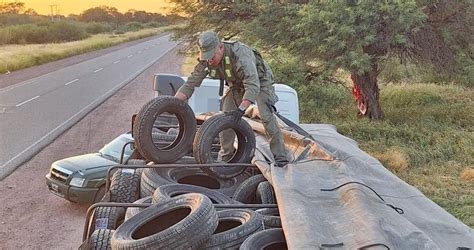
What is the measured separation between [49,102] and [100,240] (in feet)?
57.1

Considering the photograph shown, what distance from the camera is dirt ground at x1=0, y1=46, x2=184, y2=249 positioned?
8.34 m

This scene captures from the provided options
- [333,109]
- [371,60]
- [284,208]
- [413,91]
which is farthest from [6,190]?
[413,91]

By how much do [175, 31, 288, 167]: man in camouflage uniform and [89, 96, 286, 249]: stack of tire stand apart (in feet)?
0.93

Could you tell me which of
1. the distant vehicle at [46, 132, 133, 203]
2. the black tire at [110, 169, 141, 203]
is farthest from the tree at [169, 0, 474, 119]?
the black tire at [110, 169, 141, 203]

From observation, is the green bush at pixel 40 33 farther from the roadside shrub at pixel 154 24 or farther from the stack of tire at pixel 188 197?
the roadside shrub at pixel 154 24

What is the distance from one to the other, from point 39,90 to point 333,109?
1195 centimetres

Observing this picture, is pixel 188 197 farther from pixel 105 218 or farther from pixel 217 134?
pixel 217 134

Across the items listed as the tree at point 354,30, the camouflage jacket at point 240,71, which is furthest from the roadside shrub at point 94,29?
the camouflage jacket at point 240,71

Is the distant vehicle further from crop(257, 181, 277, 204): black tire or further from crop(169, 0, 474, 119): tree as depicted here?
crop(169, 0, 474, 119): tree

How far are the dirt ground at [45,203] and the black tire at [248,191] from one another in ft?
9.48

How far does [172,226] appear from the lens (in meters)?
4.60

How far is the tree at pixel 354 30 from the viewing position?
15.4 metres

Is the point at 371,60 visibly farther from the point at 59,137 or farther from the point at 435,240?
the point at 435,240

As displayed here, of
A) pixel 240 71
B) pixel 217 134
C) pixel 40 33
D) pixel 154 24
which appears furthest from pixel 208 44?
pixel 154 24
